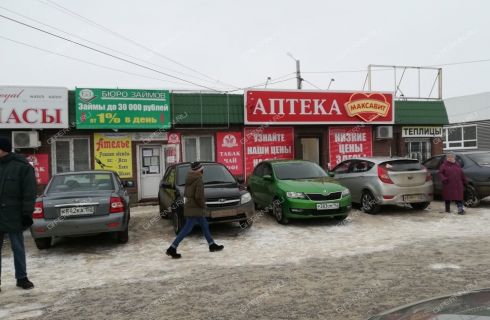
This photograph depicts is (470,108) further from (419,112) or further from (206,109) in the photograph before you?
(206,109)

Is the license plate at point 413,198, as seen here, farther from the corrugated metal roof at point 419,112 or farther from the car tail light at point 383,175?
the corrugated metal roof at point 419,112

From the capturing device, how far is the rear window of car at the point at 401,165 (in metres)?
11.4

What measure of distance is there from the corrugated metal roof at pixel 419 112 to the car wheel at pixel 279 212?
28.3 feet

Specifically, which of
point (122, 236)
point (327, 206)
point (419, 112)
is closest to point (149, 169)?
point (122, 236)

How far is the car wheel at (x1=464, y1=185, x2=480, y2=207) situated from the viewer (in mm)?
12062

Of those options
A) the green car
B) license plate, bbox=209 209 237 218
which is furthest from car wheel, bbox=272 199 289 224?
license plate, bbox=209 209 237 218

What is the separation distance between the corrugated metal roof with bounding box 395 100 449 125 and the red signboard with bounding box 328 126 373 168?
1.44m

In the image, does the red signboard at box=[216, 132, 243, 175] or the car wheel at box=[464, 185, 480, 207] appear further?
the red signboard at box=[216, 132, 243, 175]

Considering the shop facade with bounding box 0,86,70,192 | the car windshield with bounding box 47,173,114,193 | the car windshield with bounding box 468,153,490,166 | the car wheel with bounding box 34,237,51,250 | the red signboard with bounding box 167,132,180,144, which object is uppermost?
the shop facade with bounding box 0,86,70,192

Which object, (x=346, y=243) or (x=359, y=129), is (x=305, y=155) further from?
(x=346, y=243)

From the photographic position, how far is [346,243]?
8180mm

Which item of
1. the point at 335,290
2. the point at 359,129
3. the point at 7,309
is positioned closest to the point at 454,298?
the point at 335,290

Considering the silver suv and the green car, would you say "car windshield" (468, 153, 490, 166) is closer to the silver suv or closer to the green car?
the silver suv

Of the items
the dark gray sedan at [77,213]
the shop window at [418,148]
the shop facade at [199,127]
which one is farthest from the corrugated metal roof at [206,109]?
the shop window at [418,148]
